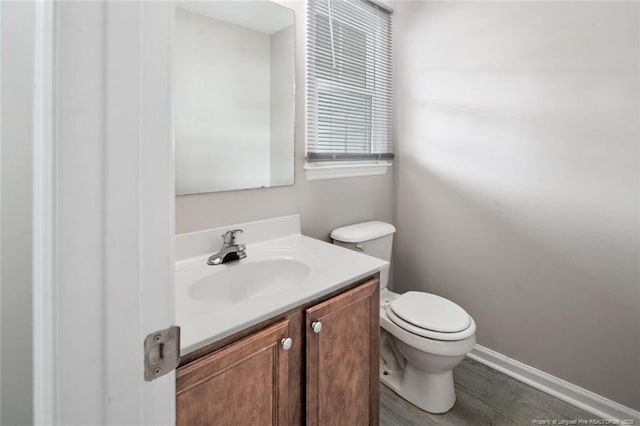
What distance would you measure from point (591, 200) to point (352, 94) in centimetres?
131

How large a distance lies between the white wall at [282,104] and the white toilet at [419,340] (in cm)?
48

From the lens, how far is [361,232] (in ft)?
5.78

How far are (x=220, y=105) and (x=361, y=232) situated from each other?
0.96 metres

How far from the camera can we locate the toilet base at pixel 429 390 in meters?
1.52

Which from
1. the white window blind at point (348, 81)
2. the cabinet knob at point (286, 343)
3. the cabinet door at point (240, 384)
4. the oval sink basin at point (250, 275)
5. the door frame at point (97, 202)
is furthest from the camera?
the white window blind at point (348, 81)

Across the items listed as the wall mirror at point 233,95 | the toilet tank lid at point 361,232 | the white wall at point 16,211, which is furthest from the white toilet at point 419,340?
the white wall at point 16,211

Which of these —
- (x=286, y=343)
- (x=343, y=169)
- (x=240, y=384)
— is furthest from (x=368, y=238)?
(x=240, y=384)

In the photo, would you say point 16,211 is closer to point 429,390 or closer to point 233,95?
point 233,95

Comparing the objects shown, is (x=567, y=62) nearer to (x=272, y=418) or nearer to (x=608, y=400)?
(x=608, y=400)

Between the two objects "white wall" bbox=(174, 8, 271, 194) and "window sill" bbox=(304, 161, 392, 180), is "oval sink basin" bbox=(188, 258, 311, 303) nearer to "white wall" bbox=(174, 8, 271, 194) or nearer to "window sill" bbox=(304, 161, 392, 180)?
"white wall" bbox=(174, 8, 271, 194)

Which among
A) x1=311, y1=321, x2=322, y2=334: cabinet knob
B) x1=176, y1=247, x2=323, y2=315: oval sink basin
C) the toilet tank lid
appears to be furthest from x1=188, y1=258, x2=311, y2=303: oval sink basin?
the toilet tank lid

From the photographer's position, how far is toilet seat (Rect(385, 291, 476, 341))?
1.38 m

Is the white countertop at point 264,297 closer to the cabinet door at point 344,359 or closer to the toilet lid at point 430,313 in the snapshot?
the cabinet door at point 344,359

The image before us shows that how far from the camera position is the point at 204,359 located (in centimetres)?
74
